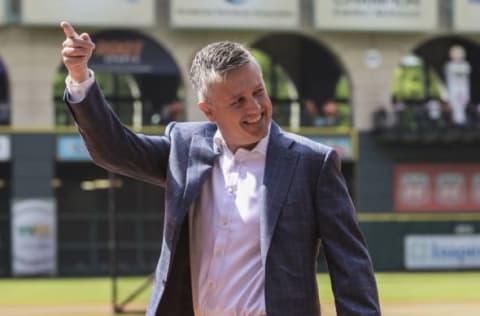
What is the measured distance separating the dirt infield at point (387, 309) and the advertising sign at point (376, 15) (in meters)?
15.7

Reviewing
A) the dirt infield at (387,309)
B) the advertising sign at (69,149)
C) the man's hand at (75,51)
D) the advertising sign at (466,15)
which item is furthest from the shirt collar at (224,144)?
the advertising sign at (466,15)

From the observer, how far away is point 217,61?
10.6ft

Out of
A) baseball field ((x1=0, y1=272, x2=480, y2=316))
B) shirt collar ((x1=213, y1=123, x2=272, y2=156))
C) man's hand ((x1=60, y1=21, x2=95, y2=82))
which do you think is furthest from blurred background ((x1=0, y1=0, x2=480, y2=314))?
man's hand ((x1=60, y1=21, x2=95, y2=82))

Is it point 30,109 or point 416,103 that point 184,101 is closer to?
point 30,109

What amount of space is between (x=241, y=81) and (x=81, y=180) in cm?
2964

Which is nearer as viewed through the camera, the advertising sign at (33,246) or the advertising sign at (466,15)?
the advertising sign at (33,246)

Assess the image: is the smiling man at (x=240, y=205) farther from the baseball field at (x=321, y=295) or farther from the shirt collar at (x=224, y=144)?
the baseball field at (x=321, y=295)

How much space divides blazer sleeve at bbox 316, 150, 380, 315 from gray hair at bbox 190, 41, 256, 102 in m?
0.39

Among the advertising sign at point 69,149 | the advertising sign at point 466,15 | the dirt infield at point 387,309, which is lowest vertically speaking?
the dirt infield at point 387,309

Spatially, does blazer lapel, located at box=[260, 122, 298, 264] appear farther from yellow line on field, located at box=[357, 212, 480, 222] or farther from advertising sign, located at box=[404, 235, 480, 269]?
advertising sign, located at box=[404, 235, 480, 269]

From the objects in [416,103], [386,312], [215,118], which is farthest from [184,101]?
[215,118]

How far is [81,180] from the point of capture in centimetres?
3253

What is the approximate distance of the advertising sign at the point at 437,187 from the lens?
34.5 m

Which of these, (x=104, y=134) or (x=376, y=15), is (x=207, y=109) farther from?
(x=376, y=15)
